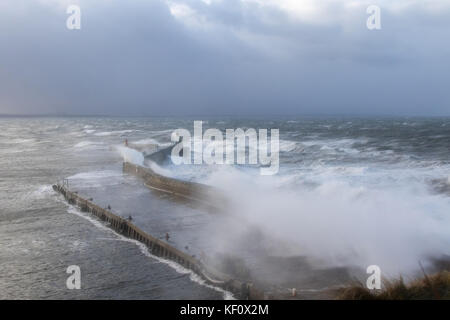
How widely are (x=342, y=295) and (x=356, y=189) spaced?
681 inches

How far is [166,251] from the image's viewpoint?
20.2 meters

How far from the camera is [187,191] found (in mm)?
32938

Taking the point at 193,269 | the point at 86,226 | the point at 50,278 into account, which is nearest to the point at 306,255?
the point at 193,269

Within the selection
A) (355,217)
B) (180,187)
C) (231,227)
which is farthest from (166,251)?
(180,187)

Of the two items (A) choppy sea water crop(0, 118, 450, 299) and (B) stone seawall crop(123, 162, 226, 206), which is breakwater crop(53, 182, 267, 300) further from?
(B) stone seawall crop(123, 162, 226, 206)

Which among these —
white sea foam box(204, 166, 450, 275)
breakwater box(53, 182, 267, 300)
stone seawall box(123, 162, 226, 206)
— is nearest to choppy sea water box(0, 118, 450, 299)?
white sea foam box(204, 166, 450, 275)

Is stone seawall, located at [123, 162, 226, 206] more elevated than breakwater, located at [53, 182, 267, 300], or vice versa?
stone seawall, located at [123, 162, 226, 206]

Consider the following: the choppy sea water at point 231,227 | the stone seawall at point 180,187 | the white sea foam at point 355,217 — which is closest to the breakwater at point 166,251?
the choppy sea water at point 231,227

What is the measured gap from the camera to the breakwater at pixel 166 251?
1527 centimetres

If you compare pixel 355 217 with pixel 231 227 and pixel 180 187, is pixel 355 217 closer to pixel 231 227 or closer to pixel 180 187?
pixel 231 227

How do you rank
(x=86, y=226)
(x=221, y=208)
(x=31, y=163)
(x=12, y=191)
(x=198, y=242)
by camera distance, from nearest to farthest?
(x=198, y=242), (x=86, y=226), (x=221, y=208), (x=12, y=191), (x=31, y=163)

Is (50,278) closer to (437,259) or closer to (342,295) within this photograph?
(342,295)

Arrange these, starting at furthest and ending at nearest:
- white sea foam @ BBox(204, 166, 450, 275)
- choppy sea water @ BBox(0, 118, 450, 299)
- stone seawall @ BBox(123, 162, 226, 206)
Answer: stone seawall @ BBox(123, 162, 226, 206)
white sea foam @ BBox(204, 166, 450, 275)
choppy sea water @ BBox(0, 118, 450, 299)

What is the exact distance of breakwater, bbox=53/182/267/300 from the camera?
1527 centimetres
